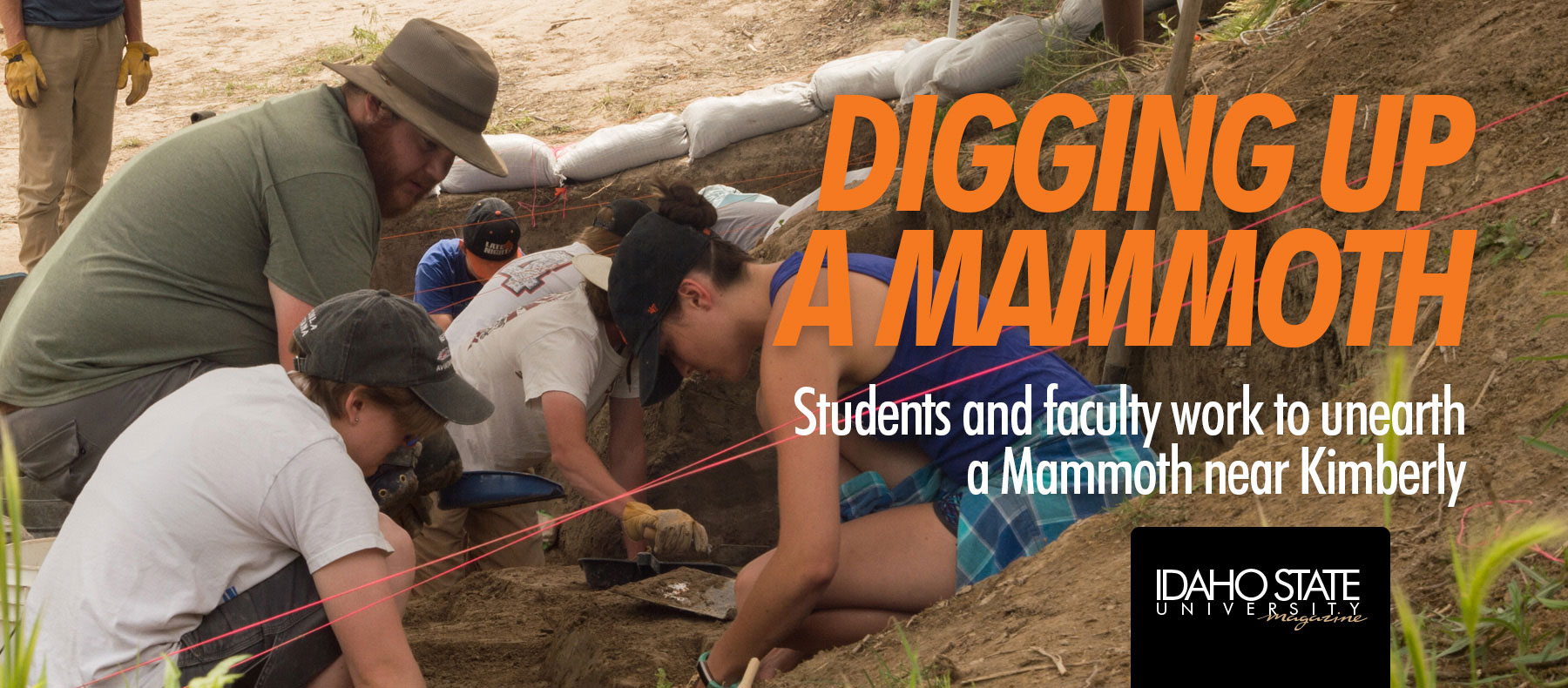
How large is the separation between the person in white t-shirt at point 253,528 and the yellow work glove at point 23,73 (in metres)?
3.22

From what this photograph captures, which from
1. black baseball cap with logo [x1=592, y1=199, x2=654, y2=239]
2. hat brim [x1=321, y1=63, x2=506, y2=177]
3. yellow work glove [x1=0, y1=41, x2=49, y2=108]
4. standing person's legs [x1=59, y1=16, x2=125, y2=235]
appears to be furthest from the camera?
standing person's legs [x1=59, y1=16, x2=125, y2=235]

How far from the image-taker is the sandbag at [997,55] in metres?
4.68

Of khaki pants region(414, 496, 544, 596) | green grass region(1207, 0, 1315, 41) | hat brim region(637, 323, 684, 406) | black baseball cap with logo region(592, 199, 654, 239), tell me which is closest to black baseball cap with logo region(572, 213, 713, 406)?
hat brim region(637, 323, 684, 406)

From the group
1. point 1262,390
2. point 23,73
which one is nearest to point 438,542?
point 1262,390

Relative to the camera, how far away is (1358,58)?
Result: 3.06 metres

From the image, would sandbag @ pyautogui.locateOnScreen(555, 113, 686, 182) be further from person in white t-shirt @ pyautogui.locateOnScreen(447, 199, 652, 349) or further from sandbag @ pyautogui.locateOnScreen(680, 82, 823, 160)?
person in white t-shirt @ pyautogui.locateOnScreen(447, 199, 652, 349)

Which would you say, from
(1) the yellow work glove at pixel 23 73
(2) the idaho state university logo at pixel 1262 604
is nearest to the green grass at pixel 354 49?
(1) the yellow work glove at pixel 23 73

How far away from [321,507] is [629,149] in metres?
4.77

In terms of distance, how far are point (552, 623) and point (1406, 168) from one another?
227 cm

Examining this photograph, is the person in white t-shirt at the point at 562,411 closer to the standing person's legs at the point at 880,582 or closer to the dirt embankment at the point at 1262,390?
the dirt embankment at the point at 1262,390

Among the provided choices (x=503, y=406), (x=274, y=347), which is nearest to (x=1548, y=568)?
(x=274, y=347)

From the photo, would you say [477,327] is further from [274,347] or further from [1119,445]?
[1119,445]

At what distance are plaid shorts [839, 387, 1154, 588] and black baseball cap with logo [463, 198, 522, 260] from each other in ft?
8.82

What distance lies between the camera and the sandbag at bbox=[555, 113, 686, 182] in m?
6.43
